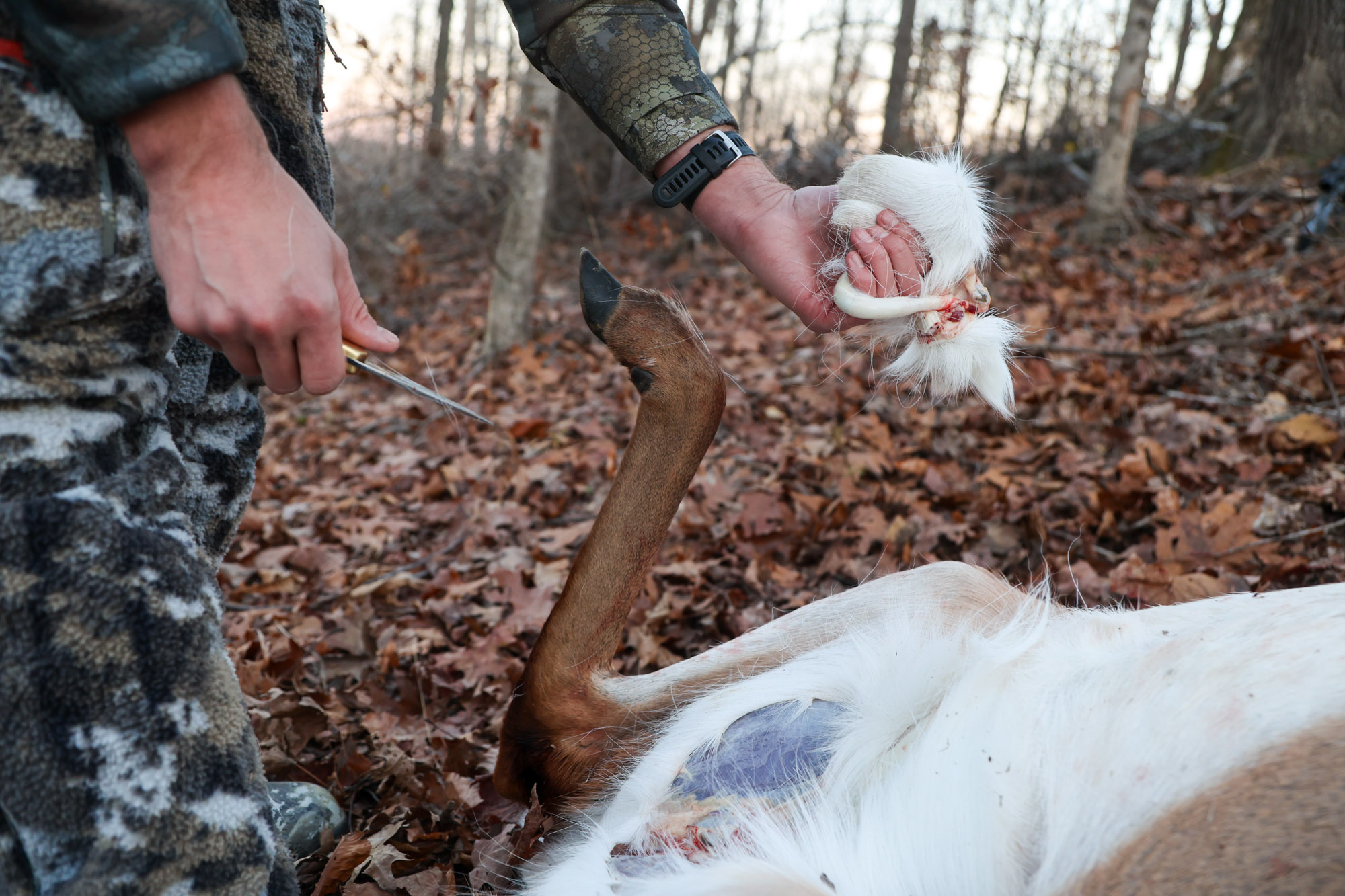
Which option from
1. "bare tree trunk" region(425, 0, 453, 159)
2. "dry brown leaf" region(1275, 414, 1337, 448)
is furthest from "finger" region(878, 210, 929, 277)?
"bare tree trunk" region(425, 0, 453, 159)

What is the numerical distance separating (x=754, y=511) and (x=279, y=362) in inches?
117

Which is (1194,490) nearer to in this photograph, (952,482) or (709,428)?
(952,482)

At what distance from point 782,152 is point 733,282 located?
290 cm

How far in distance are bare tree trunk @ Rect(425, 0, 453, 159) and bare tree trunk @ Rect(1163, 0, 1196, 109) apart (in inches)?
445

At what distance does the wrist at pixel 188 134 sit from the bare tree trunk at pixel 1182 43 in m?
17.0

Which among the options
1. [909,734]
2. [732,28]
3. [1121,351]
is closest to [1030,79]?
[732,28]

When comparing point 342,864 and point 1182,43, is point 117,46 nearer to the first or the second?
point 342,864

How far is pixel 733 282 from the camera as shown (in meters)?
9.81

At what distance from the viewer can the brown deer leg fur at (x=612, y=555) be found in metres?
2.03

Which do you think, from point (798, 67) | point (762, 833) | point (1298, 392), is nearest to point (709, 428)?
point (762, 833)

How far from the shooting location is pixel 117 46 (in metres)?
1.04

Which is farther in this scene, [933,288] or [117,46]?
[933,288]

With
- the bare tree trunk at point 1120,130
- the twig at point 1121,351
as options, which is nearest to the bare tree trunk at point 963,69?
the bare tree trunk at point 1120,130

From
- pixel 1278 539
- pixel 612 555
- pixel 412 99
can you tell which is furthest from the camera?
pixel 412 99
